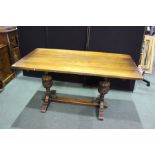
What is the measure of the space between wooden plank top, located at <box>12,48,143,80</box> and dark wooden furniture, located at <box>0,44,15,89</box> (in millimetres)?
807

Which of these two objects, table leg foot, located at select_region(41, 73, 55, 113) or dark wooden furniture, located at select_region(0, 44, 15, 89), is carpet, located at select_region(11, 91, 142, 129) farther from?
Result: dark wooden furniture, located at select_region(0, 44, 15, 89)

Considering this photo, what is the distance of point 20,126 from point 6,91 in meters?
0.93

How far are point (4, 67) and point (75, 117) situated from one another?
157 cm

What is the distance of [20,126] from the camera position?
2004 mm

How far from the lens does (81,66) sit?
73.9 inches

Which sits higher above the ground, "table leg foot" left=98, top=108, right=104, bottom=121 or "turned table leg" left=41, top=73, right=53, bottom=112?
"turned table leg" left=41, top=73, right=53, bottom=112

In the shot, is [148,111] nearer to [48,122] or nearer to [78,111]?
[78,111]

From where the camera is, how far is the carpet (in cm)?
205

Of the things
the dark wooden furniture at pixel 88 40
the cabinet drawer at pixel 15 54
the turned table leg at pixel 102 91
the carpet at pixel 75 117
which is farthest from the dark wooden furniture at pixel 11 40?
the turned table leg at pixel 102 91

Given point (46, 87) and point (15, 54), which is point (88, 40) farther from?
point (15, 54)

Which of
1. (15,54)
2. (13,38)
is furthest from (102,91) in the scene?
(13,38)

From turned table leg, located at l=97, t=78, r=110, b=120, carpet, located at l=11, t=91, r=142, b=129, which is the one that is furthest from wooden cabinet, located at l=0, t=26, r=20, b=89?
turned table leg, located at l=97, t=78, r=110, b=120

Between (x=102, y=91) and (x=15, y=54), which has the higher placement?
(x=15, y=54)

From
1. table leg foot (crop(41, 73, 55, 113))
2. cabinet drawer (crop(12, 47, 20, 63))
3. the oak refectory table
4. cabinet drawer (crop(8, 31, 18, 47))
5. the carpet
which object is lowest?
the carpet
